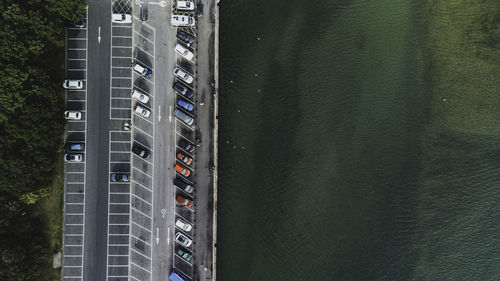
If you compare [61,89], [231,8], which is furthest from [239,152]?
[61,89]

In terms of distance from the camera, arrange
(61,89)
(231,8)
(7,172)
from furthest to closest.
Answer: (231,8) → (61,89) → (7,172)

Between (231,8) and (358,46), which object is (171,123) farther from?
(358,46)

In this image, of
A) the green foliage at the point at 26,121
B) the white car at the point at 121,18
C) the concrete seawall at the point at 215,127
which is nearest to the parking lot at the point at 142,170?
the white car at the point at 121,18

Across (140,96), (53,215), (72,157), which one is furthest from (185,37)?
(53,215)

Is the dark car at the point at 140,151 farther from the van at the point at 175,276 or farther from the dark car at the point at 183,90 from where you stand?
the van at the point at 175,276

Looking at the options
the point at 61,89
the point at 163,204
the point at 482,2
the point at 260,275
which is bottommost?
the point at 260,275

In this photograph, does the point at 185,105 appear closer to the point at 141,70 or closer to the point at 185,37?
the point at 141,70

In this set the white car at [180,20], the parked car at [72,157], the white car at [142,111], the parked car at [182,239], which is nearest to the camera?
the parked car at [72,157]
